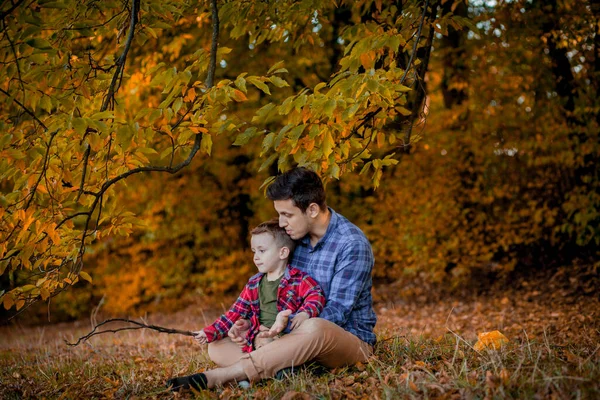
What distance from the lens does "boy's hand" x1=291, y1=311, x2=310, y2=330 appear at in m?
3.19

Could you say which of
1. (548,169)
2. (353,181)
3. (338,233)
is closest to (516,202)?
(548,169)

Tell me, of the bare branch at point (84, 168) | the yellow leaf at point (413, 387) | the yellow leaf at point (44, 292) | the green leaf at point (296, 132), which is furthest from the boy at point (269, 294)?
the bare branch at point (84, 168)

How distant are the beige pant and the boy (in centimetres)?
14

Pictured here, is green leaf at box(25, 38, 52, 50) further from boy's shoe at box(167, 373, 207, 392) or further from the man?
boy's shoe at box(167, 373, 207, 392)

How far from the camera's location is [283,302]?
344cm

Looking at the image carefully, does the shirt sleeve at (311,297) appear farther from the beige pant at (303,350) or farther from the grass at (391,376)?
the grass at (391,376)

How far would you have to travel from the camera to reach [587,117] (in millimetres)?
7301

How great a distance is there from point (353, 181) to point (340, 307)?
5.43 metres

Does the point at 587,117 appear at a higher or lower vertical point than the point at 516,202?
higher

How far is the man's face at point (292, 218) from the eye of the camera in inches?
138

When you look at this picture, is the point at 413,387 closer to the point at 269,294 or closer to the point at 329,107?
the point at 269,294

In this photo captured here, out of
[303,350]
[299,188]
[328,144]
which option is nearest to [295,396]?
[303,350]

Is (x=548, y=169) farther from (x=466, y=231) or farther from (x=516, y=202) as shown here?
(x=466, y=231)

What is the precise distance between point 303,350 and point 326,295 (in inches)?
18.1
